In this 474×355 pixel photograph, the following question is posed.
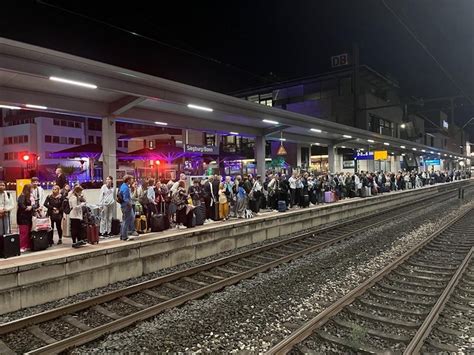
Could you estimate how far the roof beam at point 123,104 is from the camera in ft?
35.0

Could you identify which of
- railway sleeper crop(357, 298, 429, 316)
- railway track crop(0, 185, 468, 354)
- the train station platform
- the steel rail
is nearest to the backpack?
the train station platform

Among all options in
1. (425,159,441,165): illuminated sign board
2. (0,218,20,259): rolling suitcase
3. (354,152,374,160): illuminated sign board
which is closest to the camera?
(0,218,20,259): rolling suitcase

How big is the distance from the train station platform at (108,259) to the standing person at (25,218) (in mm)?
598

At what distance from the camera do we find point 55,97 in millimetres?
10594

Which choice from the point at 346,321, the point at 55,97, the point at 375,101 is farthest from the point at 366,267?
the point at 375,101

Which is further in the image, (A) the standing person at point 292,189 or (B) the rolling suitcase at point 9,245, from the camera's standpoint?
(A) the standing person at point 292,189

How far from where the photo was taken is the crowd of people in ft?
27.3

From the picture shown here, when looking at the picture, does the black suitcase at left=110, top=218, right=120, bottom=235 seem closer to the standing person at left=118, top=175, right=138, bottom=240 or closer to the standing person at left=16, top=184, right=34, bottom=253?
the standing person at left=118, top=175, right=138, bottom=240

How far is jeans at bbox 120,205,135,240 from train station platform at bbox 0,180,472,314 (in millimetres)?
212

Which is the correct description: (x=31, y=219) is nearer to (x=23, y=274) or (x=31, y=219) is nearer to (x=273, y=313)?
(x=23, y=274)

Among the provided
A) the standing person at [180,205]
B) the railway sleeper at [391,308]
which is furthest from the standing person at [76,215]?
the railway sleeper at [391,308]

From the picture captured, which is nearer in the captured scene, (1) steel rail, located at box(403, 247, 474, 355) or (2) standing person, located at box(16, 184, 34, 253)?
(1) steel rail, located at box(403, 247, 474, 355)

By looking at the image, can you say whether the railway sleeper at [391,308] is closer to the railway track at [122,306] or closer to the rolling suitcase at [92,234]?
the railway track at [122,306]

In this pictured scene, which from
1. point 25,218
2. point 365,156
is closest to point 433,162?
point 365,156
